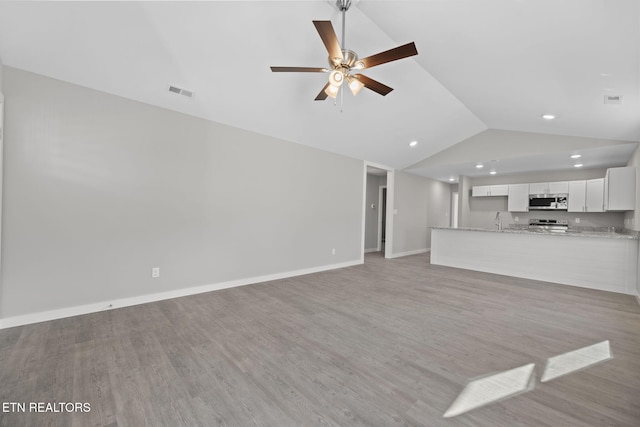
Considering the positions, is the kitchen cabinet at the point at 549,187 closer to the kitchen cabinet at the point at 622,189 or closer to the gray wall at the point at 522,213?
the gray wall at the point at 522,213

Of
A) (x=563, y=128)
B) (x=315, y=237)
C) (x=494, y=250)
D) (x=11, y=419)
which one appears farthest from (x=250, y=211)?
(x=563, y=128)

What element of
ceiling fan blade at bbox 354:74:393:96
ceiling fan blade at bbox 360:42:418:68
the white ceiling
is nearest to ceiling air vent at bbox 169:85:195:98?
the white ceiling

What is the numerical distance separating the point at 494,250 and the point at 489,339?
142 inches

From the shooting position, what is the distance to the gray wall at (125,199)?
272 cm

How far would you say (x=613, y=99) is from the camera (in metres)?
3.23

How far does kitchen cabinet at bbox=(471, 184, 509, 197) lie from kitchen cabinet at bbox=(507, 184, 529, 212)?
198 mm

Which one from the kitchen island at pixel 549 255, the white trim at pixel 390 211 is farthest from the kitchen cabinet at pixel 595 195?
the white trim at pixel 390 211

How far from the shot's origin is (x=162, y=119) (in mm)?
3496

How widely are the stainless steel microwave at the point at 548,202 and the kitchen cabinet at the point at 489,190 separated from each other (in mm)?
658

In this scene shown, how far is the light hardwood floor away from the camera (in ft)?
5.30

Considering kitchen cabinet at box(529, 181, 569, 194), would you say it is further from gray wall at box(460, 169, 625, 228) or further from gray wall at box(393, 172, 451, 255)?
gray wall at box(393, 172, 451, 255)

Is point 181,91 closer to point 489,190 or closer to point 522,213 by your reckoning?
point 489,190

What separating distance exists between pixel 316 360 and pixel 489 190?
7.84 meters

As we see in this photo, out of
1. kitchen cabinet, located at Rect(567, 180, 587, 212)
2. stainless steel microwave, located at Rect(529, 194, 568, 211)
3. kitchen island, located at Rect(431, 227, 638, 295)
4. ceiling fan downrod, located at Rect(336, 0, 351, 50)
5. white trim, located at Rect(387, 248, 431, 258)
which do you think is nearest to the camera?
ceiling fan downrod, located at Rect(336, 0, 351, 50)
